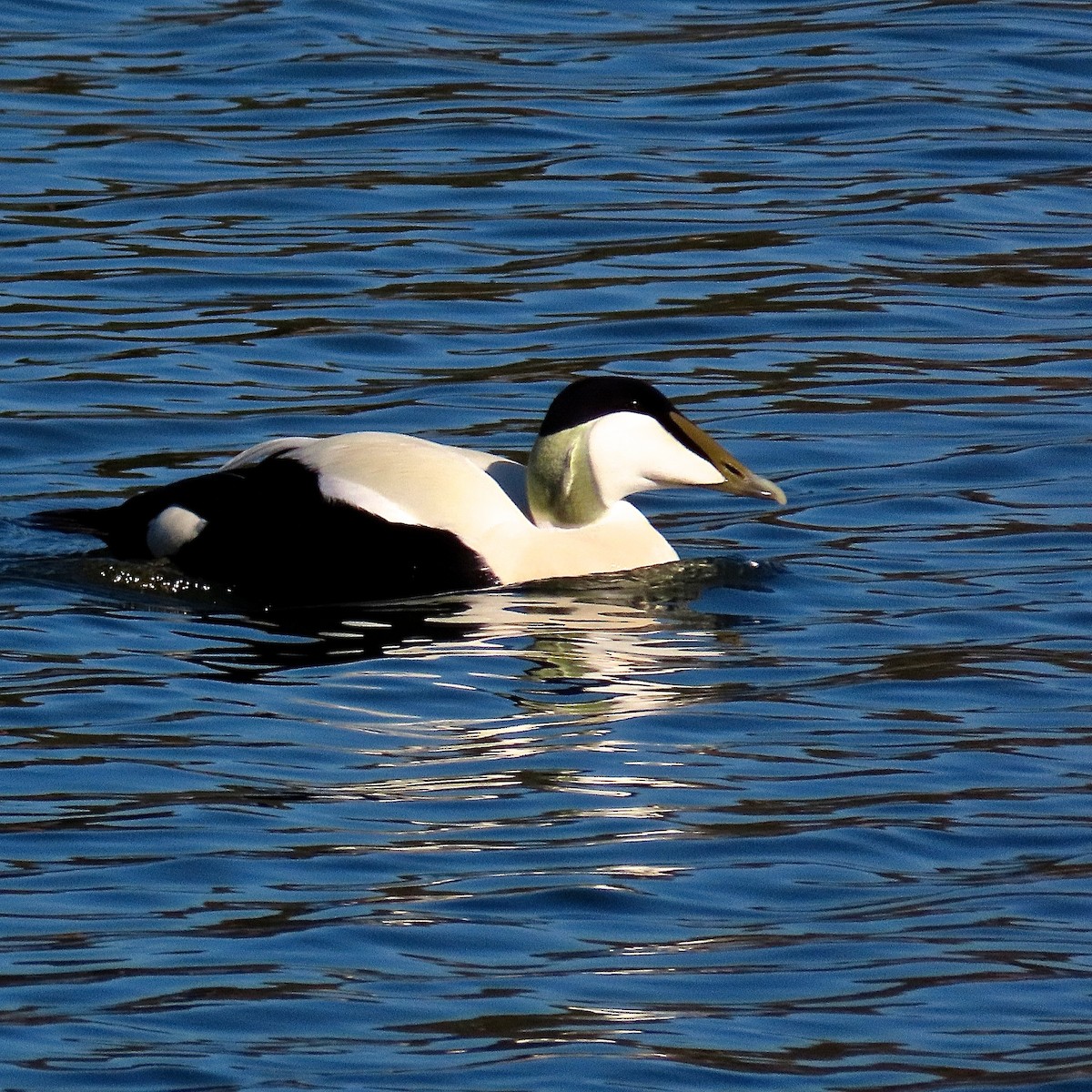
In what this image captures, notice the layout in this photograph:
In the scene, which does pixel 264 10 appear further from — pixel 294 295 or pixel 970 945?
pixel 970 945

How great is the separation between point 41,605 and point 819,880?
2936 mm

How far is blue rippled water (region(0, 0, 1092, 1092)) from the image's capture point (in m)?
4.56

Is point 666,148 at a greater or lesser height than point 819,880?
greater

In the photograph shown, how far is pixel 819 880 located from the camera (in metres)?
5.17


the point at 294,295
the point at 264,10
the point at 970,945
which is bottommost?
the point at 970,945

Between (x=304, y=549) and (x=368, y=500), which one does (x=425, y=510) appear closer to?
(x=368, y=500)

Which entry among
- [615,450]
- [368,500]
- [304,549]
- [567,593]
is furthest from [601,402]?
[304,549]

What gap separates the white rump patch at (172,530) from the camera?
24.9 ft

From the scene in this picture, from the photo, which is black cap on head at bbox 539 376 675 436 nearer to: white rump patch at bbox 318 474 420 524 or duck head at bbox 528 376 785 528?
duck head at bbox 528 376 785 528

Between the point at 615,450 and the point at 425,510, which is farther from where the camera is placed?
the point at 615,450

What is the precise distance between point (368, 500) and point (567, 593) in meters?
0.60

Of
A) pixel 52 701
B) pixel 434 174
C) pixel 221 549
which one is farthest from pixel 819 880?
pixel 434 174

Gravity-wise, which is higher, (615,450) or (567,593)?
(615,450)

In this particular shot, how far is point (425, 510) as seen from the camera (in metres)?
7.46
